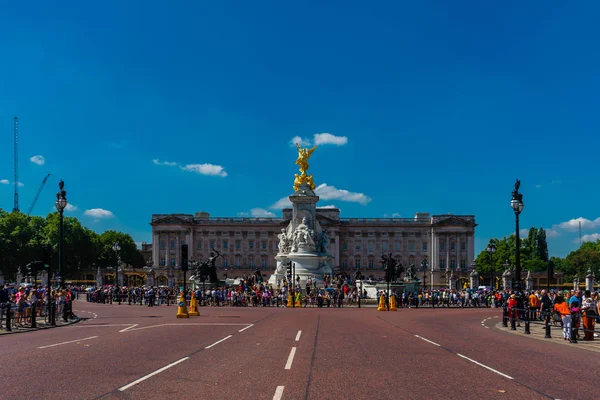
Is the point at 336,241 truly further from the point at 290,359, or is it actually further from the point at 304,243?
the point at 290,359

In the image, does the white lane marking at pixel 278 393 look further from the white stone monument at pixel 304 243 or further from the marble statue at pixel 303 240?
the marble statue at pixel 303 240

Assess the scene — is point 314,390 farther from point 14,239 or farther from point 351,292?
point 14,239

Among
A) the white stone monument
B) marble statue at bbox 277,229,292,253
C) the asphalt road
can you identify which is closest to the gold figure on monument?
the white stone monument

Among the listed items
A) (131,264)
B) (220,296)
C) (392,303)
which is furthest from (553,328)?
(131,264)

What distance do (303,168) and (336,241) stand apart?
3431 inches

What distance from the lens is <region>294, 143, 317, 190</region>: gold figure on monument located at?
73000 millimetres

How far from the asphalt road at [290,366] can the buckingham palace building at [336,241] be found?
137 m

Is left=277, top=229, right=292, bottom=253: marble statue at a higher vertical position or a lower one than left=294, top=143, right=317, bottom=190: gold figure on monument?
lower

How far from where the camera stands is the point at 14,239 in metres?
106

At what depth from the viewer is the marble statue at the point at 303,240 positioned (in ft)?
221

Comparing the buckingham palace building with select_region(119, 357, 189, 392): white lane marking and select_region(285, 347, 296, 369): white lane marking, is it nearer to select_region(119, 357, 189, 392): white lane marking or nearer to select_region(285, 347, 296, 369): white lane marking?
select_region(285, 347, 296, 369): white lane marking

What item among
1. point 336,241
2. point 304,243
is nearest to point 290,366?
point 304,243

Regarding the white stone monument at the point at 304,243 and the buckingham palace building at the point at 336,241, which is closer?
the white stone monument at the point at 304,243

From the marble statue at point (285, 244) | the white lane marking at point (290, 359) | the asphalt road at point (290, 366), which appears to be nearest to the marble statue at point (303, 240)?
the marble statue at point (285, 244)
